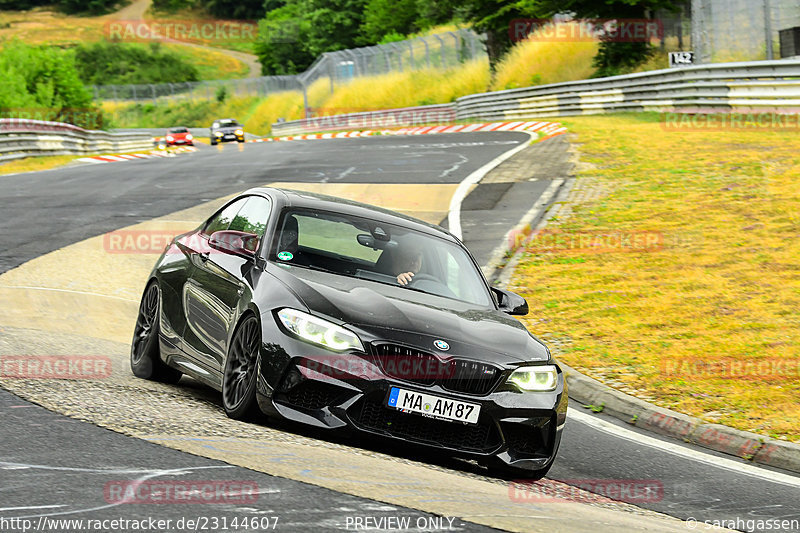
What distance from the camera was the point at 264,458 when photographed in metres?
5.38

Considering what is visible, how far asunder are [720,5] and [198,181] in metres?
16.0

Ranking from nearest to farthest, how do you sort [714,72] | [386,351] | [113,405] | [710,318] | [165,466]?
[165,466], [386,351], [113,405], [710,318], [714,72]

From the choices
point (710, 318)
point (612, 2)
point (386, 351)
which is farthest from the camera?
point (612, 2)

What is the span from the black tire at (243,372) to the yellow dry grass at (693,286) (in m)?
3.88

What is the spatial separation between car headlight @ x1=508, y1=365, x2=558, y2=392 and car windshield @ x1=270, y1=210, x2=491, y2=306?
104 centimetres

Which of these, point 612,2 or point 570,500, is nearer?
point 570,500

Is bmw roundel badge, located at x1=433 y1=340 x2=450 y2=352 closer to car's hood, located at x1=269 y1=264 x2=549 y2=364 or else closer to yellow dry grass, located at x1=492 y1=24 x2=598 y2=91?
car's hood, located at x1=269 y1=264 x2=549 y2=364

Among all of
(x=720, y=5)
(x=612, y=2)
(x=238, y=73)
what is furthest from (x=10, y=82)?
(x=238, y=73)

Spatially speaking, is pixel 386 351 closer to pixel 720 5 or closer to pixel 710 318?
pixel 710 318

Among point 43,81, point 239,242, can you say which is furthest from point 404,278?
point 43,81

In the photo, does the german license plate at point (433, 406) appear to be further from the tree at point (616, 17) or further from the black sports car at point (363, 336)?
the tree at point (616, 17)

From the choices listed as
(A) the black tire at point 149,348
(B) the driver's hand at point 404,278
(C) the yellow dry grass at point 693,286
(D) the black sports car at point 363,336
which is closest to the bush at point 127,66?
(C) the yellow dry grass at point 693,286

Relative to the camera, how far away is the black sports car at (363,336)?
600 cm

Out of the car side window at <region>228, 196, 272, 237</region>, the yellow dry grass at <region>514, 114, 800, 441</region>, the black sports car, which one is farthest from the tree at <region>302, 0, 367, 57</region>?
the black sports car
